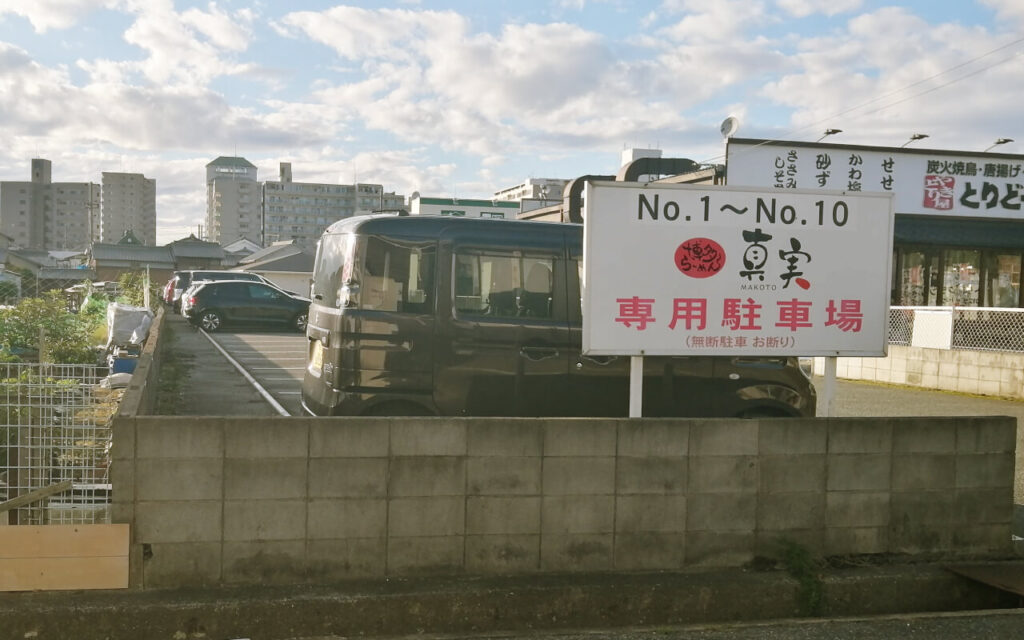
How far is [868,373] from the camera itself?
15.5 meters

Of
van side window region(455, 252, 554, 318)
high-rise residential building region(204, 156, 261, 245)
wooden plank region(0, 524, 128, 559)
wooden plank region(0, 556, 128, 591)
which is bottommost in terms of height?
wooden plank region(0, 556, 128, 591)

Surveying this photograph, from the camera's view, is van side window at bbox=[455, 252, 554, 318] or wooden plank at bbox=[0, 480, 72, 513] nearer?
wooden plank at bbox=[0, 480, 72, 513]

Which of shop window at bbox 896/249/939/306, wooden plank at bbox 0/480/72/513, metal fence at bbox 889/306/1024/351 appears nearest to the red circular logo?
wooden plank at bbox 0/480/72/513

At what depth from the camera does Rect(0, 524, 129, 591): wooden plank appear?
4.35m

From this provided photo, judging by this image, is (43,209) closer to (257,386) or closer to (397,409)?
(257,386)

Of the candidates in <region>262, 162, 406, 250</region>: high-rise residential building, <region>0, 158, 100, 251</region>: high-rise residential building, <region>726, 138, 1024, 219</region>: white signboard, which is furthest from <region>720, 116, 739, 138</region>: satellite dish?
<region>0, 158, 100, 251</region>: high-rise residential building

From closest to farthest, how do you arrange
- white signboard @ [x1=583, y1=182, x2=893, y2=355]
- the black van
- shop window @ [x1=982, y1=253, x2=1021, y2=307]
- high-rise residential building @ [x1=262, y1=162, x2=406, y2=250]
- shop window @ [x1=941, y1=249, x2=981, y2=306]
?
white signboard @ [x1=583, y1=182, x2=893, y2=355] → the black van → shop window @ [x1=941, y1=249, x2=981, y2=306] → shop window @ [x1=982, y1=253, x2=1021, y2=307] → high-rise residential building @ [x1=262, y1=162, x2=406, y2=250]

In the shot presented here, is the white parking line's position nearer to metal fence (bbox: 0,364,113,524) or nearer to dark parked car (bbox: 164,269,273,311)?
metal fence (bbox: 0,364,113,524)

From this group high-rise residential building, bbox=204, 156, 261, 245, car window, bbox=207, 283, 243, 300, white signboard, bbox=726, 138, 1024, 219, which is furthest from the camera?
high-rise residential building, bbox=204, 156, 261, 245

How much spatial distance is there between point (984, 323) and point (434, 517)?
11.7 metres

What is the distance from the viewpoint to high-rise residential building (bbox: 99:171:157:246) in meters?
155

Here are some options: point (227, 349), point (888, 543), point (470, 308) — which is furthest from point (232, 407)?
point (227, 349)

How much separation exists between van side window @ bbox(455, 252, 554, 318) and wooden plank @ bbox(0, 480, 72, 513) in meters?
2.79

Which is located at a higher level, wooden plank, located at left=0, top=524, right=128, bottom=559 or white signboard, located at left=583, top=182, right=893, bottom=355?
white signboard, located at left=583, top=182, right=893, bottom=355
